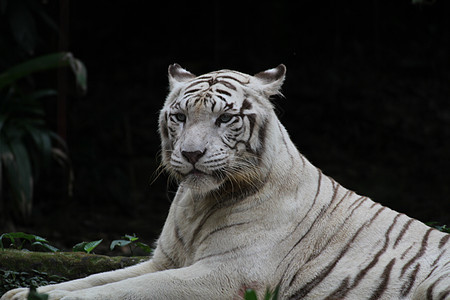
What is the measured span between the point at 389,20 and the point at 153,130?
13.1ft

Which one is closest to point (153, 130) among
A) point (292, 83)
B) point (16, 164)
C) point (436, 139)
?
point (292, 83)

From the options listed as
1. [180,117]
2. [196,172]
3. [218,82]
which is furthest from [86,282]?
[218,82]

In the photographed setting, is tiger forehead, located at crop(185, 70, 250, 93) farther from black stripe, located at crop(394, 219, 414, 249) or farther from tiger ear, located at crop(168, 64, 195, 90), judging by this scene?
black stripe, located at crop(394, 219, 414, 249)

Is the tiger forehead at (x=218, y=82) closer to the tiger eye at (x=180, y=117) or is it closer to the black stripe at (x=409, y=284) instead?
the tiger eye at (x=180, y=117)

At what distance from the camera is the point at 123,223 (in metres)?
8.59

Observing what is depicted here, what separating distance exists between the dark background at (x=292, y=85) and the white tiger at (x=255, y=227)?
5150 mm

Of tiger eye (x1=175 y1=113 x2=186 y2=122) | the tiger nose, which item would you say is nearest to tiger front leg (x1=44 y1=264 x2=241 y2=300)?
the tiger nose

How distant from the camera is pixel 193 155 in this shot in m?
3.39

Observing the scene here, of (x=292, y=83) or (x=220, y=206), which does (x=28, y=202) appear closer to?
(x=220, y=206)

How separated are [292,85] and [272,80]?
6686 millimetres

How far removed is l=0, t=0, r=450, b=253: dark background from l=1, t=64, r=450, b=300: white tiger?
16.9 feet

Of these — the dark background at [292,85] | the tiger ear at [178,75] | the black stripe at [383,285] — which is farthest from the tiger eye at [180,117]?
the dark background at [292,85]

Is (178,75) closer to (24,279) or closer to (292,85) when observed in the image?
(24,279)

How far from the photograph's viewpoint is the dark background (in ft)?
29.8
